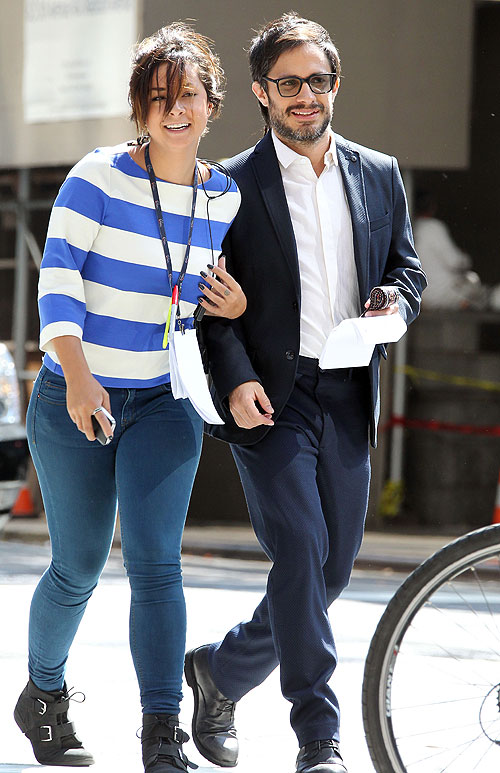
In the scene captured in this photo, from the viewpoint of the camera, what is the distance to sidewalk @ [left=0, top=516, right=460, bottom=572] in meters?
9.05

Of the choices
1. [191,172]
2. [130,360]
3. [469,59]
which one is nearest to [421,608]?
[130,360]

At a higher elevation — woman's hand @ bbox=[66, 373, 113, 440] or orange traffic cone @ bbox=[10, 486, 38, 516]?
orange traffic cone @ bbox=[10, 486, 38, 516]

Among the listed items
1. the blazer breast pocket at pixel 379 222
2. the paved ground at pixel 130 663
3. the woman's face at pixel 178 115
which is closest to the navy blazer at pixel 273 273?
the blazer breast pocket at pixel 379 222

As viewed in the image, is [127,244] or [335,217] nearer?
[127,244]

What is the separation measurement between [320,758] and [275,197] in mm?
1528

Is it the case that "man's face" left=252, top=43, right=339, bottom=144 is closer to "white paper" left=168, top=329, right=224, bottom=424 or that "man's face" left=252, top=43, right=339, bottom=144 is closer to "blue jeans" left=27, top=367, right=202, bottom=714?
"white paper" left=168, top=329, right=224, bottom=424

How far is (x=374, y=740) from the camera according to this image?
308 cm

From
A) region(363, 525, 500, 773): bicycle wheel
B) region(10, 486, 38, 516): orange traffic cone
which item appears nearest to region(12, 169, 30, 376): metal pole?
region(10, 486, 38, 516): orange traffic cone

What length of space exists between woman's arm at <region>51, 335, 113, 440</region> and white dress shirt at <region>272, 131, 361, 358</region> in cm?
64

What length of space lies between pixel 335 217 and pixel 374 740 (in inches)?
58.2

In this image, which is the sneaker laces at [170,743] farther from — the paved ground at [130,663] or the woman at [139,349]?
the paved ground at [130,663]

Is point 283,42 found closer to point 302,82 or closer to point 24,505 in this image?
point 302,82

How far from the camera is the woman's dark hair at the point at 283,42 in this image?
3.75 meters

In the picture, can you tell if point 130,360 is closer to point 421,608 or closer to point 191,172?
point 191,172
